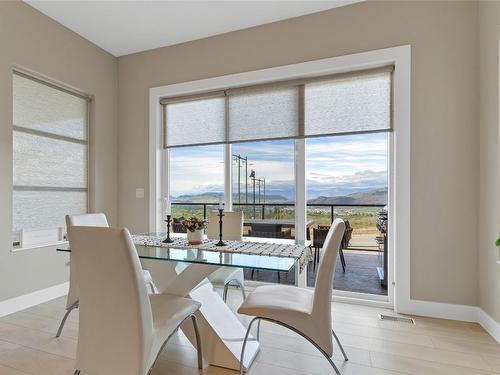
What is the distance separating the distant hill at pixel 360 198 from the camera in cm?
294

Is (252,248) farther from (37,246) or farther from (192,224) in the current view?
(37,246)

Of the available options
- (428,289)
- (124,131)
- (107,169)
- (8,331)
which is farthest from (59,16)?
(428,289)

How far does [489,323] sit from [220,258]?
222 centimetres

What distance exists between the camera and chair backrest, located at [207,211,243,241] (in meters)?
2.71

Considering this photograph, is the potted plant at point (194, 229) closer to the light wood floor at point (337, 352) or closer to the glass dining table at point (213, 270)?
the glass dining table at point (213, 270)

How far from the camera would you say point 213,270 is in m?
1.86

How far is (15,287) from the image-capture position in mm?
2674

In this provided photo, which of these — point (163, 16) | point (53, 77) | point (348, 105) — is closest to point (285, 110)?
point (348, 105)

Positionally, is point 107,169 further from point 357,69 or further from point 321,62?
point 357,69

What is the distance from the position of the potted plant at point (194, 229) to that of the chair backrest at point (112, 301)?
36.9 inches

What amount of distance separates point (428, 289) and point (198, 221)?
2.16 metres

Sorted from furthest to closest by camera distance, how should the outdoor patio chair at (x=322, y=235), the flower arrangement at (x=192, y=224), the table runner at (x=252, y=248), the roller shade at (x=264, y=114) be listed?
the outdoor patio chair at (x=322, y=235)
the roller shade at (x=264, y=114)
the flower arrangement at (x=192, y=224)
the table runner at (x=252, y=248)

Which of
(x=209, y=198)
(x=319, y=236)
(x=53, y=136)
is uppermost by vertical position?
(x=53, y=136)

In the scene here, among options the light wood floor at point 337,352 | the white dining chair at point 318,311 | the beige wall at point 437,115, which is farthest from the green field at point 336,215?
the white dining chair at point 318,311
